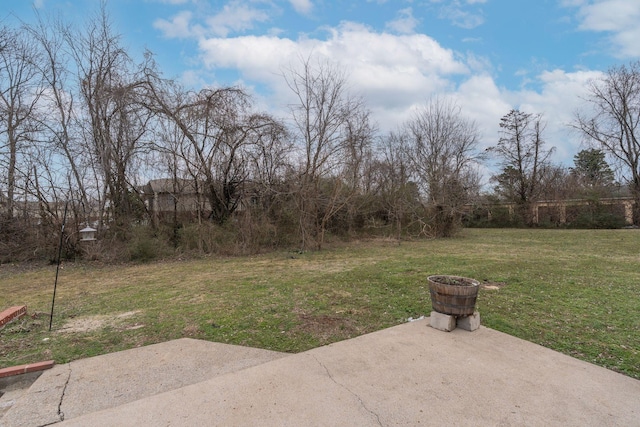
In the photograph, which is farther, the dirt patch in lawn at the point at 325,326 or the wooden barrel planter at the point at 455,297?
the dirt patch in lawn at the point at 325,326

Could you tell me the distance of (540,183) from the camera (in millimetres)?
24125

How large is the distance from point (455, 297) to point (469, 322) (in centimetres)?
34

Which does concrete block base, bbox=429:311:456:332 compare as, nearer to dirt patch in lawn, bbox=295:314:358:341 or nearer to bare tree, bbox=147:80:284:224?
dirt patch in lawn, bbox=295:314:358:341

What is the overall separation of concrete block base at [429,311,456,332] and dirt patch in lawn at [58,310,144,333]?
344 centimetres

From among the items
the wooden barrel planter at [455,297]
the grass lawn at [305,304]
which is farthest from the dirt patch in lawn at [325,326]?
the wooden barrel planter at [455,297]

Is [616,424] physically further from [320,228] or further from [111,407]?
[320,228]

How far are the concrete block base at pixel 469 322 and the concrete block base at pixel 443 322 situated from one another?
7 cm

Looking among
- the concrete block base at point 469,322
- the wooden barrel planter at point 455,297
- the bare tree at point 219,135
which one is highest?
the bare tree at point 219,135

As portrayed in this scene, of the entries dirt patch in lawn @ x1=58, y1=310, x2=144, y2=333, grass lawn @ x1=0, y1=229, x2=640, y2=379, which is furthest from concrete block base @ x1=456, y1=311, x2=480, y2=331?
dirt patch in lawn @ x1=58, y1=310, x2=144, y2=333

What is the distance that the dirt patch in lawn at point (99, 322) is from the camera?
384cm

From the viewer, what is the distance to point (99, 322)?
4.08 m

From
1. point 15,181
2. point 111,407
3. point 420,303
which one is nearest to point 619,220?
point 420,303

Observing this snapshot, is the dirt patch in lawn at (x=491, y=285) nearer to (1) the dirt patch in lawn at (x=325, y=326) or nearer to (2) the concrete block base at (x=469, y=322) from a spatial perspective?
(2) the concrete block base at (x=469, y=322)

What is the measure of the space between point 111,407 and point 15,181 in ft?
36.0
